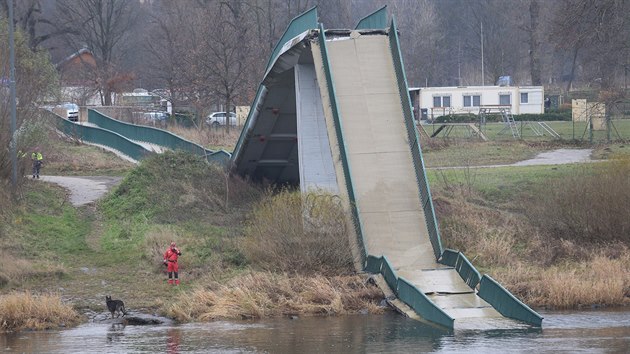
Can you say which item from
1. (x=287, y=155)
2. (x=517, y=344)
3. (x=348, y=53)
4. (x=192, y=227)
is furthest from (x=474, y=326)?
(x=287, y=155)

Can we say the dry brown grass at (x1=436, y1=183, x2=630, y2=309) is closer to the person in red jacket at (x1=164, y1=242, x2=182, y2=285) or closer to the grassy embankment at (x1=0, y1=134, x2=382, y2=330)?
the grassy embankment at (x1=0, y1=134, x2=382, y2=330)

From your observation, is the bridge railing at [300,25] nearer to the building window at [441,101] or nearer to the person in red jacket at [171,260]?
the person in red jacket at [171,260]

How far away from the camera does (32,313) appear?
2120 cm

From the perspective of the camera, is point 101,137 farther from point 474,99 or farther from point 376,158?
point 474,99

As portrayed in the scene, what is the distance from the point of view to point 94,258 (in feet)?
89.9

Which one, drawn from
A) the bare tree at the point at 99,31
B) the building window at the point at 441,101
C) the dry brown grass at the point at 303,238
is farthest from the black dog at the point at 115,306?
the building window at the point at 441,101

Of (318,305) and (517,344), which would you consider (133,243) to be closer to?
(318,305)

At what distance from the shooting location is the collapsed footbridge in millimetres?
21672

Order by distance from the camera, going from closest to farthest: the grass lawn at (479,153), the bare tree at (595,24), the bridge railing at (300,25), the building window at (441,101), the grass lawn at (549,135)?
the bridge railing at (300,25) → the bare tree at (595,24) → the grass lawn at (479,153) → the grass lawn at (549,135) → the building window at (441,101)

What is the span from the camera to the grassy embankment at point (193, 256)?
74.4 feet

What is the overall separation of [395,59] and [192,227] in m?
7.71

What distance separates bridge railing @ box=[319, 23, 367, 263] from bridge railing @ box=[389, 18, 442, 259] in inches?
63.1

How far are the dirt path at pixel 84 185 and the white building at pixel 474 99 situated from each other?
35.6 m

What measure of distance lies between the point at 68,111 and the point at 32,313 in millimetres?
51708
